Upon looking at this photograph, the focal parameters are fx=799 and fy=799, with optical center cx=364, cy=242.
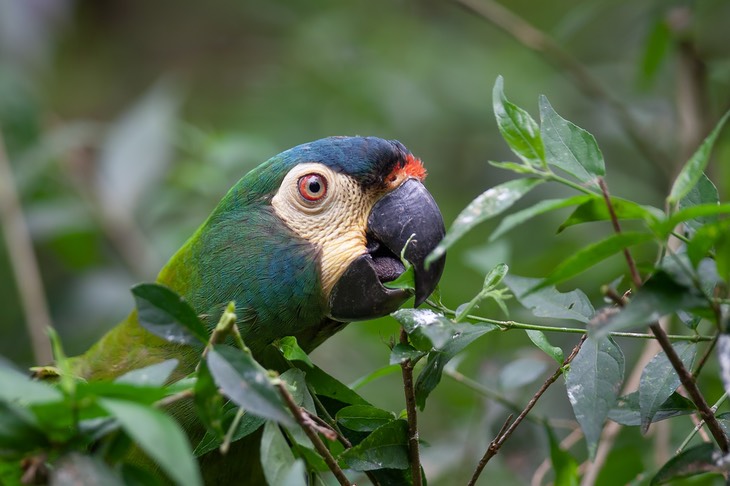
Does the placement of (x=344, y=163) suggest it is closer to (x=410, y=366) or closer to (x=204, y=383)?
(x=410, y=366)

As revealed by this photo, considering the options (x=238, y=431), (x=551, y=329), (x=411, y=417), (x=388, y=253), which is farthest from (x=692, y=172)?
(x=388, y=253)

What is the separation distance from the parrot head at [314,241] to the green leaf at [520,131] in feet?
1.95

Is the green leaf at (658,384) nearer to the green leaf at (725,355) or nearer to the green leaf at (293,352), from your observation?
the green leaf at (725,355)

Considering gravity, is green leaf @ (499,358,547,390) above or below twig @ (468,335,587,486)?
below

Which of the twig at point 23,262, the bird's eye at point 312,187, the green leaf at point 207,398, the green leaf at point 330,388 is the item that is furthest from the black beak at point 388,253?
the twig at point 23,262

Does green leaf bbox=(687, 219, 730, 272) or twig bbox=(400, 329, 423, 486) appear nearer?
green leaf bbox=(687, 219, 730, 272)

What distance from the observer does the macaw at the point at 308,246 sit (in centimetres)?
184

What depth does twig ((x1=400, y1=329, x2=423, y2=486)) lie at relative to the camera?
133 cm

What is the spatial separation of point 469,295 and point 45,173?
2111 mm

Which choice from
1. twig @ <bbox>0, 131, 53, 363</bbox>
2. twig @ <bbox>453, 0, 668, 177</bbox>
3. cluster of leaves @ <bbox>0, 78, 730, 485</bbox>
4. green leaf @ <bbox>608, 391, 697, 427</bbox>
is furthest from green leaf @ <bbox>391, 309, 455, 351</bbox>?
twig @ <bbox>0, 131, 53, 363</bbox>

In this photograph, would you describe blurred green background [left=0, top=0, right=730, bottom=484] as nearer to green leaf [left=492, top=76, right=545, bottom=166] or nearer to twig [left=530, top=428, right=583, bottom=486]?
twig [left=530, top=428, right=583, bottom=486]

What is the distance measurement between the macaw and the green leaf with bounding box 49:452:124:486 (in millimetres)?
879

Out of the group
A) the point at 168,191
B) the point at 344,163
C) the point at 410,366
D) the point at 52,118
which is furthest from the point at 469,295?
the point at 52,118

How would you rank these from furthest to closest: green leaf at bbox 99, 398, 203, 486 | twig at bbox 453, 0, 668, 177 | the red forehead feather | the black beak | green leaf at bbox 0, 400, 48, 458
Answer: twig at bbox 453, 0, 668, 177
the red forehead feather
the black beak
green leaf at bbox 0, 400, 48, 458
green leaf at bbox 99, 398, 203, 486
